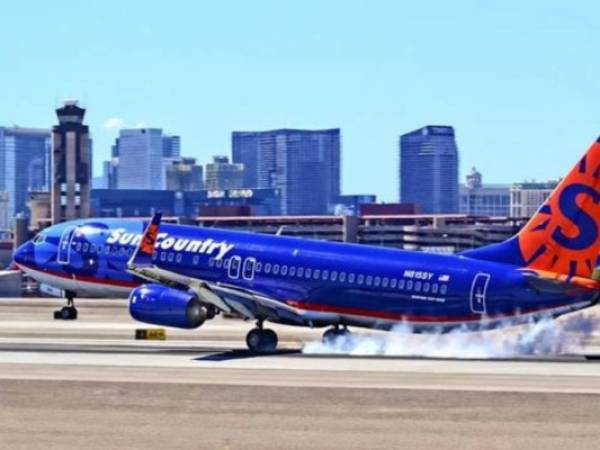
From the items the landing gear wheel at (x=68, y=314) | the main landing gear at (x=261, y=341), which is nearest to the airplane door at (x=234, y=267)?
the main landing gear at (x=261, y=341)

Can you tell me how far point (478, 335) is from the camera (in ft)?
187

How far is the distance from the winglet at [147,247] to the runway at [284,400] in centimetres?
343

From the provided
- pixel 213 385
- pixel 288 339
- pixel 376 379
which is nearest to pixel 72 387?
pixel 213 385

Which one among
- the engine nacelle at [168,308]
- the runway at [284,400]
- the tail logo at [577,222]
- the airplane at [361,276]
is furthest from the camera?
the engine nacelle at [168,308]

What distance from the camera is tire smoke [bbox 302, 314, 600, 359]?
55.1 metres

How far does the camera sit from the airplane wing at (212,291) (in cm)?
5684

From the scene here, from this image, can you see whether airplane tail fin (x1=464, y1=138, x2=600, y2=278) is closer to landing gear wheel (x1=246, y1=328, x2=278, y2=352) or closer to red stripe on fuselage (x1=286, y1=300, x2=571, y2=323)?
red stripe on fuselage (x1=286, y1=300, x2=571, y2=323)

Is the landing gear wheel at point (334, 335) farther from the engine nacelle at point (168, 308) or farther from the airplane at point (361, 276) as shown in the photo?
the engine nacelle at point (168, 308)

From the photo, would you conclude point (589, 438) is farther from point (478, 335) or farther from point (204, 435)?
point (478, 335)

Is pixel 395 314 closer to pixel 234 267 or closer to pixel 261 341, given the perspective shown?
pixel 261 341

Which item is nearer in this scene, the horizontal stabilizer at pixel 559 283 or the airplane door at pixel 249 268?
the horizontal stabilizer at pixel 559 283

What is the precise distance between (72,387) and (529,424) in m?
14.4

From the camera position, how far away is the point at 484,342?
184 ft

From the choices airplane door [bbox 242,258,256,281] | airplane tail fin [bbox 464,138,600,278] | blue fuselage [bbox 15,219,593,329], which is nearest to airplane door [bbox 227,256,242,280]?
blue fuselage [bbox 15,219,593,329]
